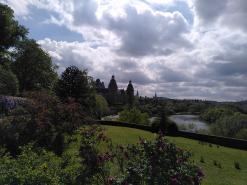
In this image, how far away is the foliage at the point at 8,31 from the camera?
136ft

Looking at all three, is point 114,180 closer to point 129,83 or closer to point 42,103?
point 42,103

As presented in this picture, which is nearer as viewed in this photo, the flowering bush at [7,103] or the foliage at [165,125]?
the flowering bush at [7,103]

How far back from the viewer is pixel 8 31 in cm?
4312

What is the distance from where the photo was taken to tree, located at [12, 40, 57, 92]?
181 feet

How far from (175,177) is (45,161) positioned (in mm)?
2878

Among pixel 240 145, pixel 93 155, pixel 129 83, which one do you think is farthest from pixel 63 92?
pixel 129 83

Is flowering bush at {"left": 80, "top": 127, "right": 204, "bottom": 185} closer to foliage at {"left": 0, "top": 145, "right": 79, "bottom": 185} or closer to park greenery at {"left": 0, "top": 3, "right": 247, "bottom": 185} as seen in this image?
park greenery at {"left": 0, "top": 3, "right": 247, "bottom": 185}

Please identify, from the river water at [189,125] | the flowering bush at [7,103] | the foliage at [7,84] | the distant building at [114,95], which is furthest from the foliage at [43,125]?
the distant building at [114,95]

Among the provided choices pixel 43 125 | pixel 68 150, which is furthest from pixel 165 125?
pixel 68 150

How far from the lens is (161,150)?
7277 mm

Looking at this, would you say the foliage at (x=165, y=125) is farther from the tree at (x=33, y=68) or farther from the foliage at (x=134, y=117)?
the foliage at (x=134, y=117)

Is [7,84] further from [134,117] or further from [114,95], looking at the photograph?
[114,95]

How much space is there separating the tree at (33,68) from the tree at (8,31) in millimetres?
5234

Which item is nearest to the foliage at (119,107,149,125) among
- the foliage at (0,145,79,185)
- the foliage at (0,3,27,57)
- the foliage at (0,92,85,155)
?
the foliage at (0,3,27,57)
